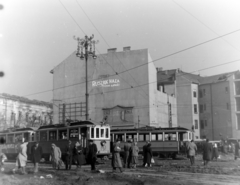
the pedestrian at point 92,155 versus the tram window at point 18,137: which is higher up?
the tram window at point 18,137

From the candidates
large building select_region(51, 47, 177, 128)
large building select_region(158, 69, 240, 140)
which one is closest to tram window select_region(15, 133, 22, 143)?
large building select_region(51, 47, 177, 128)

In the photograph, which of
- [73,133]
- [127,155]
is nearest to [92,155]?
[127,155]

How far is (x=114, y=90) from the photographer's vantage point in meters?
47.3

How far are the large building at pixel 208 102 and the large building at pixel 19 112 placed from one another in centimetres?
2193

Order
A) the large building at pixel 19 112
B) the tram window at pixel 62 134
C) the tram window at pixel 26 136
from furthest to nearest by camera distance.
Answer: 1. the large building at pixel 19 112
2. the tram window at pixel 26 136
3. the tram window at pixel 62 134

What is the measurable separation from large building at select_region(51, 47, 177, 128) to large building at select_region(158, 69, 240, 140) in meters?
7.00

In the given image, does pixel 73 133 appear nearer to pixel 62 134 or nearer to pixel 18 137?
pixel 62 134

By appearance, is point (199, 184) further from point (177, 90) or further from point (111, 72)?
point (177, 90)

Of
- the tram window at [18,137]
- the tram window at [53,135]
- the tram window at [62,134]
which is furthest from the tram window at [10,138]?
the tram window at [62,134]

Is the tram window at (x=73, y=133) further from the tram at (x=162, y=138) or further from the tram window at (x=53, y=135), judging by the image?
the tram at (x=162, y=138)

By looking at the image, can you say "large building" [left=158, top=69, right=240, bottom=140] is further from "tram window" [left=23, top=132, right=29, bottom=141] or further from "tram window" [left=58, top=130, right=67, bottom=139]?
"tram window" [left=58, top=130, right=67, bottom=139]

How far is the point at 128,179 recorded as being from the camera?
11.4 m

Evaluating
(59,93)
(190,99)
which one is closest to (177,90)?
(190,99)

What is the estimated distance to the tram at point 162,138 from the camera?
2628 centimetres
